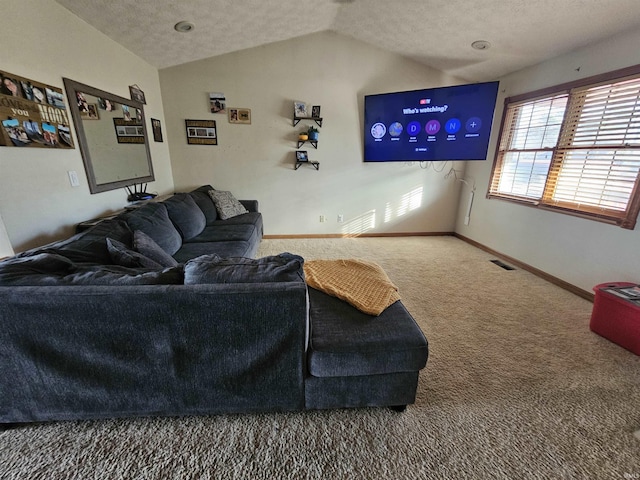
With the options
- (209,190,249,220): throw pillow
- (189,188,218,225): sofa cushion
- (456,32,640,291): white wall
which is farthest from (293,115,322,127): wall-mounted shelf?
(456,32,640,291): white wall

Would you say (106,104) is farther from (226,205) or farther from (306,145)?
(306,145)

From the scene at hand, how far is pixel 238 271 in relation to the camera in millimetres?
1168

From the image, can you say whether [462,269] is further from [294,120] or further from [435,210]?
[294,120]

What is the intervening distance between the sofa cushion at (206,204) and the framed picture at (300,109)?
169 cm

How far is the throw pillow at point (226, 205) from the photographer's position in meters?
3.50

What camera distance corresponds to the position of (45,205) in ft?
6.29

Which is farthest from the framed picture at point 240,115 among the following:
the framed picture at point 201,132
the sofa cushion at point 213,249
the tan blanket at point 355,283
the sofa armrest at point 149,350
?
the sofa armrest at point 149,350

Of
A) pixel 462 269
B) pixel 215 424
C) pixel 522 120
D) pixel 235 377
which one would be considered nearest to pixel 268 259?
pixel 235 377

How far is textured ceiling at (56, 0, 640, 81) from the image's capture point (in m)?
2.22

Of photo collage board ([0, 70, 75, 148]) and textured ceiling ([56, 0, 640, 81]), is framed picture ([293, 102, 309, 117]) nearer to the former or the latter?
textured ceiling ([56, 0, 640, 81])

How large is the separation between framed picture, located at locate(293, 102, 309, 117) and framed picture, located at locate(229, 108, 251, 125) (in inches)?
25.6

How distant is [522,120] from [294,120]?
9.61ft

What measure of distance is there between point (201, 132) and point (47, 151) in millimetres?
2141

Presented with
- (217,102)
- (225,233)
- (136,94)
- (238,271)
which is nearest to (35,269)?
(238,271)
